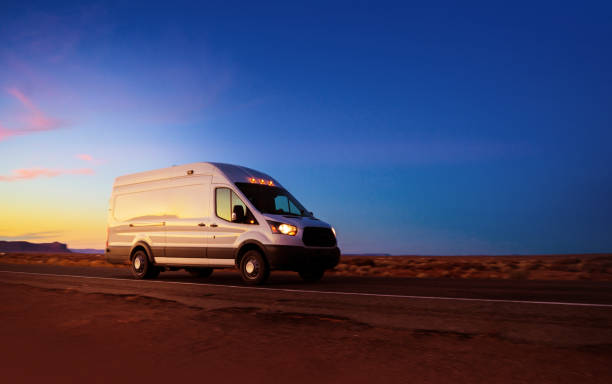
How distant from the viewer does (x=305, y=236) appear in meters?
11.6

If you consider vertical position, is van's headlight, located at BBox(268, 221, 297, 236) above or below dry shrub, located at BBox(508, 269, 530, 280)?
above

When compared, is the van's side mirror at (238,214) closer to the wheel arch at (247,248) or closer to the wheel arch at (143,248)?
the wheel arch at (247,248)

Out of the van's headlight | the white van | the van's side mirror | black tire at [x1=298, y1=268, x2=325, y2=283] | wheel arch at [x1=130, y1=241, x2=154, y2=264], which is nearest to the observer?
the van's headlight

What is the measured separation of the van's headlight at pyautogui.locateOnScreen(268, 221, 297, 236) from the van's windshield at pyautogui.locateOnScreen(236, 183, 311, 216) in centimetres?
56

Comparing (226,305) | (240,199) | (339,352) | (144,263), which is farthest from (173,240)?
(339,352)

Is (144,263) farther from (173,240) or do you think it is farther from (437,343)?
(437,343)

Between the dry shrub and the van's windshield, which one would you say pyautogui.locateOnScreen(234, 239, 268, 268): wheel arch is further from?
the dry shrub

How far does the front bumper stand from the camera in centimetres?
1109

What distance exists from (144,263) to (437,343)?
10895 millimetres

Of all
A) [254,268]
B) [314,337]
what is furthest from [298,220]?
[314,337]

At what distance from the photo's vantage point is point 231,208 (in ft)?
39.2

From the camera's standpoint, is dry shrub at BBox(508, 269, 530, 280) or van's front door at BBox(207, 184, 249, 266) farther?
dry shrub at BBox(508, 269, 530, 280)

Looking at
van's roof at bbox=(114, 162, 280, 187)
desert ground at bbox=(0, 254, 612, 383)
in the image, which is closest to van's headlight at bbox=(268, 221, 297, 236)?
van's roof at bbox=(114, 162, 280, 187)

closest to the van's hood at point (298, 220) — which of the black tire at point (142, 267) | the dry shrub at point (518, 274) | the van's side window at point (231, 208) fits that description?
the van's side window at point (231, 208)
